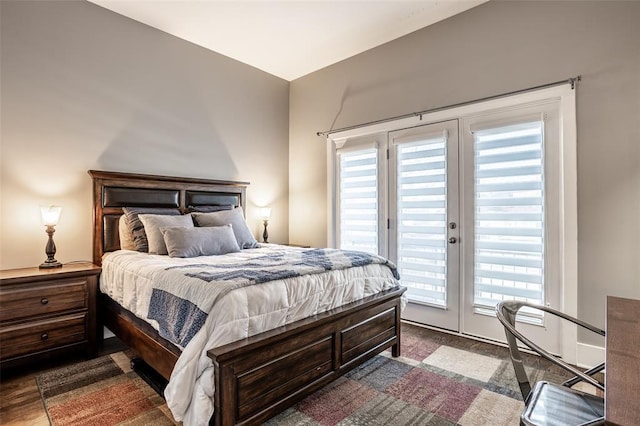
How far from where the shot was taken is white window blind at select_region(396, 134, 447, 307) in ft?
11.1

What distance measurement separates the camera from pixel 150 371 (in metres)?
2.46

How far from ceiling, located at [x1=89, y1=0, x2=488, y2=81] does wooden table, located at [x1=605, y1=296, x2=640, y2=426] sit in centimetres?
297

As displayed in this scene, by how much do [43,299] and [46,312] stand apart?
0.33ft

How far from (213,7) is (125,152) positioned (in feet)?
5.35

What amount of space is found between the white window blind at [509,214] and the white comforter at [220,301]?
97 centimetres

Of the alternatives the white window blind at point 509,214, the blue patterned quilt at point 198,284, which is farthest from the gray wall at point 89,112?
the white window blind at point 509,214

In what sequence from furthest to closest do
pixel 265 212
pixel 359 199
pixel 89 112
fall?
1. pixel 265 212
2. pixel 359 199
3. pixel 89 112

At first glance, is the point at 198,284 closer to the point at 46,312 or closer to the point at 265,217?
the point at 46,312

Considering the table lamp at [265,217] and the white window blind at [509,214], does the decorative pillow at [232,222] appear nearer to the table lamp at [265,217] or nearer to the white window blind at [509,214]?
the table lamp at [265,217]

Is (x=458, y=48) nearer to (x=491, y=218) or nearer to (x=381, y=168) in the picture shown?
(x=381, y=168)

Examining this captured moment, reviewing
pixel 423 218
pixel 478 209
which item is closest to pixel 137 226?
pixel 423 218

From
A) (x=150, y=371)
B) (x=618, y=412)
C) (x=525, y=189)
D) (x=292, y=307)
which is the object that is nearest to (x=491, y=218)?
(x=525, y=189)

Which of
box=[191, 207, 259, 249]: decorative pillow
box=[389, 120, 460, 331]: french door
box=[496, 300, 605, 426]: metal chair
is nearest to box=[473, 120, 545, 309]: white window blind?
box=[389, 120, 460, 331]: french door

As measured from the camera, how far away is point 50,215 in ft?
8.95
